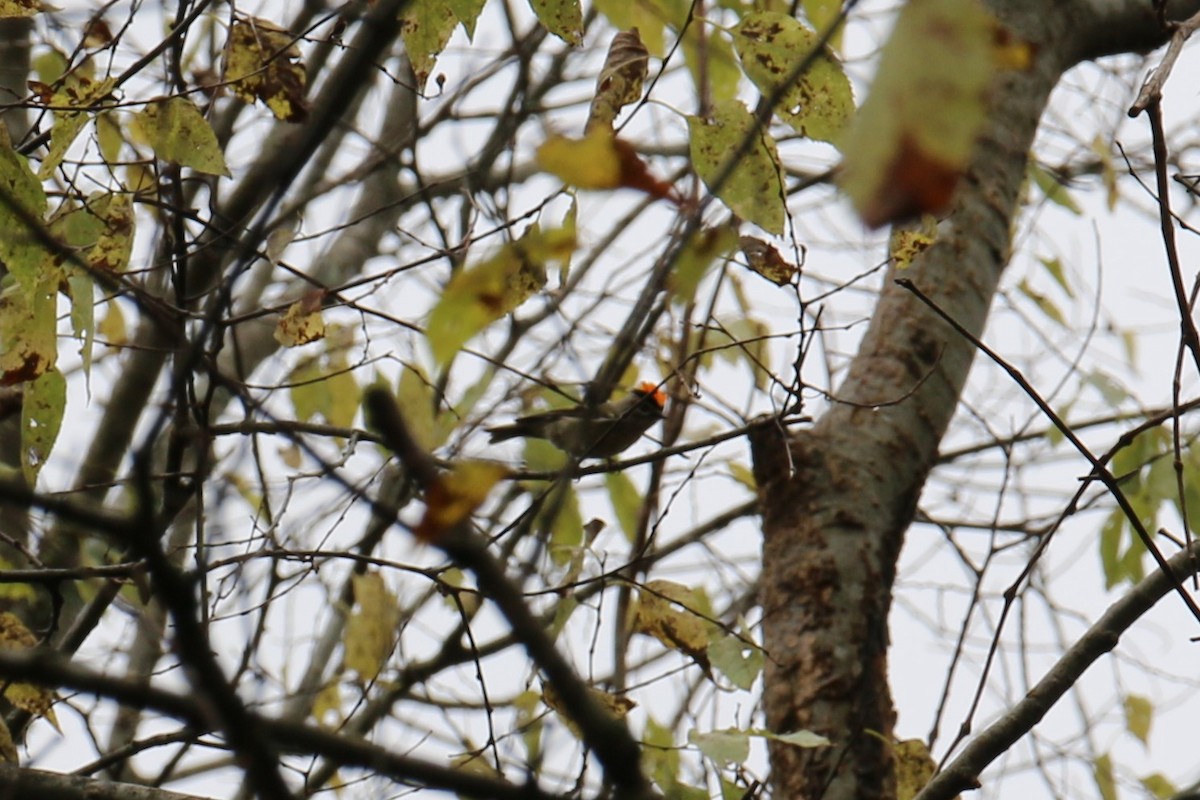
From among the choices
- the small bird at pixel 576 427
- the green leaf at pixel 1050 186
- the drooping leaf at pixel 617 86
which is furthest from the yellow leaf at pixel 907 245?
the small bird at pixel 576 427

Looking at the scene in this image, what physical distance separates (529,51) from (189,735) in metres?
3.43

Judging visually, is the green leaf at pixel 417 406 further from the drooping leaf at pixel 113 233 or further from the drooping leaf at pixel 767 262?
the drooping leaf at pixel 767 262

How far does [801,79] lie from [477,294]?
852 millimetres

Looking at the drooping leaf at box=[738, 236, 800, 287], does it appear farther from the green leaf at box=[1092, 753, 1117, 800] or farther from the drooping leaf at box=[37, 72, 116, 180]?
the green leaf at box=[1092, 753, 1117, 800]

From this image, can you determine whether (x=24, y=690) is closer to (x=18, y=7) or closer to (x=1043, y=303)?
(x=18, y=7)

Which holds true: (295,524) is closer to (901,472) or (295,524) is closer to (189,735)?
(189,735)

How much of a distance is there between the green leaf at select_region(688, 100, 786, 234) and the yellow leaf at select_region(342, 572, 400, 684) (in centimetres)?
139

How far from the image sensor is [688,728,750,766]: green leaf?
6.50ft

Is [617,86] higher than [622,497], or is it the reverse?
[622,497]

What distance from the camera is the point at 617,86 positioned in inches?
72.4

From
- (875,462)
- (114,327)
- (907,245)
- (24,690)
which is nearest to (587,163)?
(907,245)

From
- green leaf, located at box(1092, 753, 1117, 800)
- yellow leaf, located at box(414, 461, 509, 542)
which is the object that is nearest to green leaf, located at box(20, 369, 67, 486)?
yellow leaf, located at box(414, 461, 509, 542)

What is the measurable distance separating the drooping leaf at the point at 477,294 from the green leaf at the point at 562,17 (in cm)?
83

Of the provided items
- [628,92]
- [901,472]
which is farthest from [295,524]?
[628,92]
